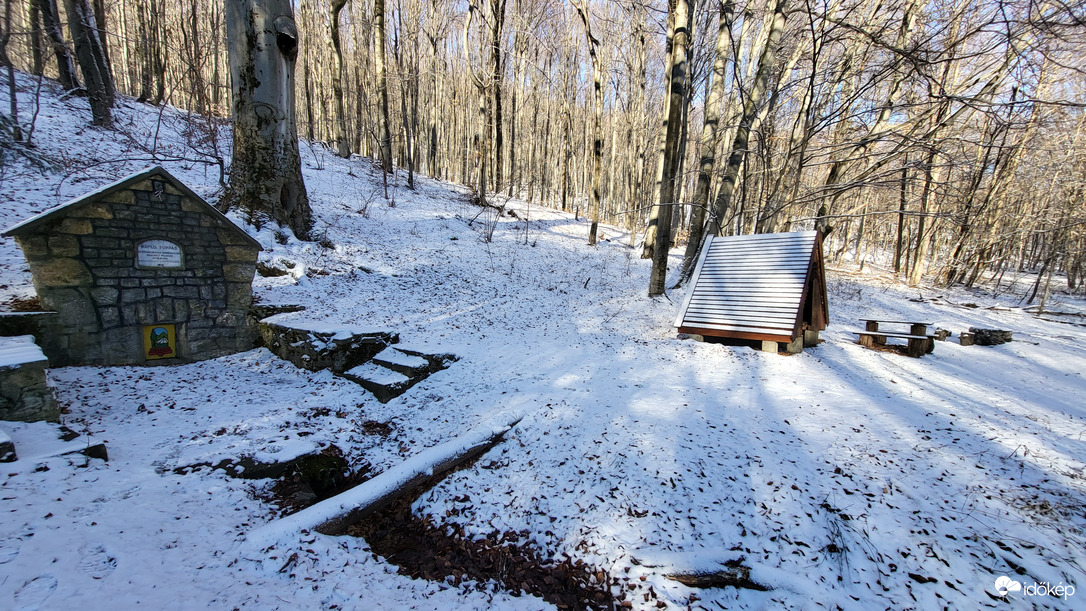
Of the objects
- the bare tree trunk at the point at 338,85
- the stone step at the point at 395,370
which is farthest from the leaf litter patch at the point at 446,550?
the bare tree trunk at the point at 338,85

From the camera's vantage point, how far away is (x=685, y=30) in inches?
316

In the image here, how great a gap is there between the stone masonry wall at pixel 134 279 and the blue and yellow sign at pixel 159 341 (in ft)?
0.20

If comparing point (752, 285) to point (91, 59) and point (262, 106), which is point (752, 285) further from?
point (91, 59)

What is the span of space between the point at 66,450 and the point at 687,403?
549 cm

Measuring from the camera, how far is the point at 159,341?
5609mm

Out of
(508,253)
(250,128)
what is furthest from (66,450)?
(508,253)

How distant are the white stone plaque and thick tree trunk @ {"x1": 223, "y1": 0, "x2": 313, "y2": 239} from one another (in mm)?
2513

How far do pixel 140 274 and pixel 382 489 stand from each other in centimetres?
508

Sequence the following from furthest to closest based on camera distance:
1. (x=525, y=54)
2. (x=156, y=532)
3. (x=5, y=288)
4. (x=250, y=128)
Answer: (x=525, y=54) → (x=250, y=128) → (x=5, y=288) → (x=156, y=532)

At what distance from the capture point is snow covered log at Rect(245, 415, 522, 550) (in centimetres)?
285

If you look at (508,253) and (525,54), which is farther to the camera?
(525,54)

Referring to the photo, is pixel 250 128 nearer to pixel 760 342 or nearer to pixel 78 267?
pixel 78 267

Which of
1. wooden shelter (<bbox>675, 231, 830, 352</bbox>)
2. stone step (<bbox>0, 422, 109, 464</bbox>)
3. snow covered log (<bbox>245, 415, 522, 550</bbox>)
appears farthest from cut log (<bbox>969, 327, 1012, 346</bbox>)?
→ stone step (<bbox>0, 422, 109, 464</bbox>)

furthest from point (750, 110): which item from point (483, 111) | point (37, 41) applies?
point (37, 41)
